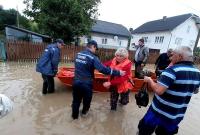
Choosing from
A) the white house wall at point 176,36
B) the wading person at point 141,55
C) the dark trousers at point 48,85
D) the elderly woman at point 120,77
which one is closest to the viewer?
the elderly woman at point 120,77

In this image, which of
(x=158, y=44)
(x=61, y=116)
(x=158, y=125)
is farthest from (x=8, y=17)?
(x=158, y=125)

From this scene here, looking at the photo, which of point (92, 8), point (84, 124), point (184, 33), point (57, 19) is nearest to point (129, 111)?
point (84, 124)

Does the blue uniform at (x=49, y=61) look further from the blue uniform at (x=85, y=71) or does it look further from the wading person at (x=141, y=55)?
the wading person at (x=141, y=55)

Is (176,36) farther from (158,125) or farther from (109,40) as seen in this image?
(158,125)

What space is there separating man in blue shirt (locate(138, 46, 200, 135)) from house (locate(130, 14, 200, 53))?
30.4m

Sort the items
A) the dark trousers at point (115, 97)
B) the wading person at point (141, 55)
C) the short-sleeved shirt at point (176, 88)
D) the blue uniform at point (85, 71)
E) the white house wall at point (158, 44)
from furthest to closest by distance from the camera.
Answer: the white house wall at point (158, 44) < the wading person at point (141, 55) < the dark trousers at point (115, 97) < the blue uniform at point (85, 71) < the short-sleeved shirt at point (176, 88)

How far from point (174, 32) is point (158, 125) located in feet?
103

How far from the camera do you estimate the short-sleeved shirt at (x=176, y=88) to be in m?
2.77

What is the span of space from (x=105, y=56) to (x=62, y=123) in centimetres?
1196

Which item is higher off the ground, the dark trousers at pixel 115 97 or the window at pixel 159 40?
the window at pixel 159 40

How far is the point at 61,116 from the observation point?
17.0 ft

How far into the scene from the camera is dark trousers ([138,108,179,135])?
3.11 metres

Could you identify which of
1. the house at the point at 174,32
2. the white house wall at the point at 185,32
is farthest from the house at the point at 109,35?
the white house wall at the point at 185,32

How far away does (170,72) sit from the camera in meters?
2.78
